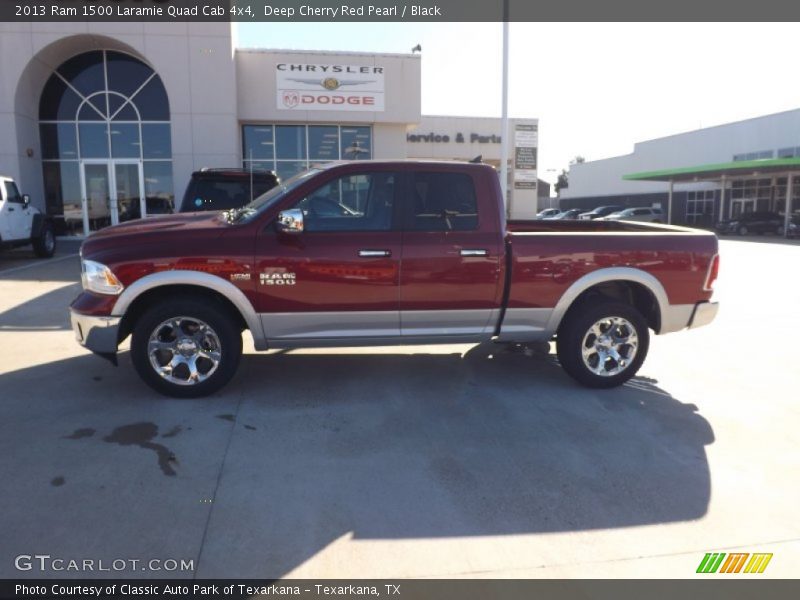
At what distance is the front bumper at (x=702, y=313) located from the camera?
5.48m

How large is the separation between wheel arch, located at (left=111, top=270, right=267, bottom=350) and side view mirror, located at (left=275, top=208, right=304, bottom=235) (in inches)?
24.9

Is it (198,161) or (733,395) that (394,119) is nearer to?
(198,161)

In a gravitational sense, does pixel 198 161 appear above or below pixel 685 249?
above

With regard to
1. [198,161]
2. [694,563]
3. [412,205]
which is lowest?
[694,563]

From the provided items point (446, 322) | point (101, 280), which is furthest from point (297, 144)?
point (446, 322)

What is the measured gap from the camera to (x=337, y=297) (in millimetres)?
5035

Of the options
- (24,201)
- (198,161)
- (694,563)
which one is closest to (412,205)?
(694,563)

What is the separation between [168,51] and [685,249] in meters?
17.4

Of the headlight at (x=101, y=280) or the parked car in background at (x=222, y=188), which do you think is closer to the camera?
the headlight at (x=101, y=280)

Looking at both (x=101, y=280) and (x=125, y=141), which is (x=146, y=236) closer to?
(x=101, y=280)

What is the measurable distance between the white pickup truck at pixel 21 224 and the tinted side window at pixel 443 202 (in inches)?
466

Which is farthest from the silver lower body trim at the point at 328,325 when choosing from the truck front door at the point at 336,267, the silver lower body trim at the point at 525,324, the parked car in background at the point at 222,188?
the parked car in background at the point at 222,188

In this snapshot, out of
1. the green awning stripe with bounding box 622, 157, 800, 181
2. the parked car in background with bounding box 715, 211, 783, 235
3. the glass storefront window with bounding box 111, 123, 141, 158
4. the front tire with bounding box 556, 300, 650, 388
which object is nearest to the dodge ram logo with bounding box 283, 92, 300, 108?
the glass storefront window with bounding box 111, 123, 141, 158

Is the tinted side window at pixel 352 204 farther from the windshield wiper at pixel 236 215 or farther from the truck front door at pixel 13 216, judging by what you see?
the truck front door at pixel 13 216
